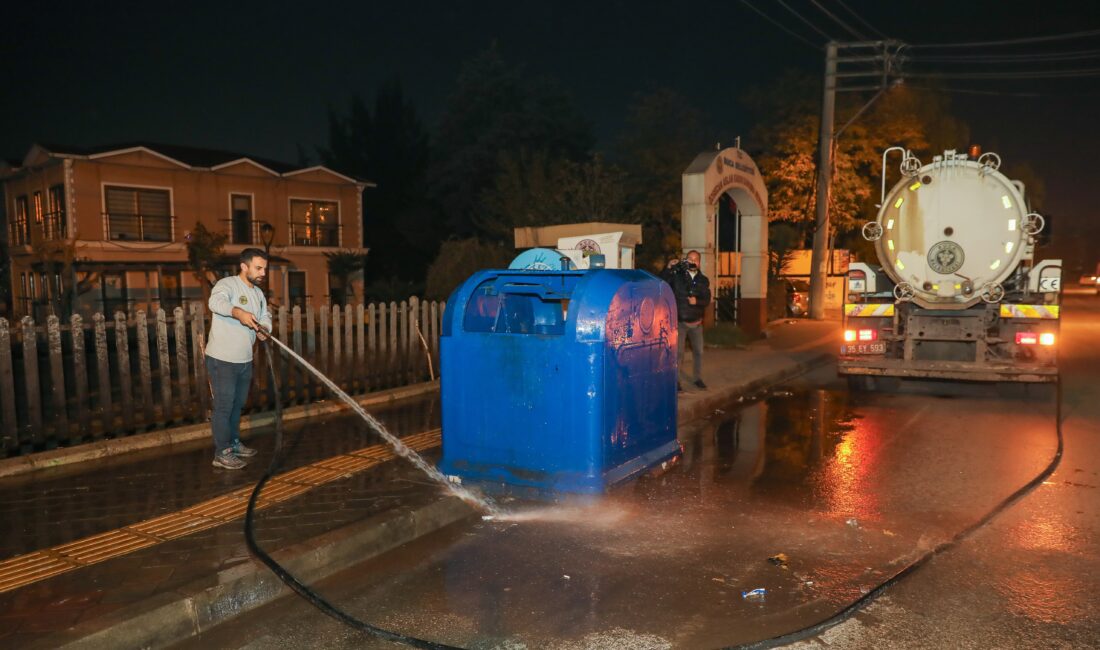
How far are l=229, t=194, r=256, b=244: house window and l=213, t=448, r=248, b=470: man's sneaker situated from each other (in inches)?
1062

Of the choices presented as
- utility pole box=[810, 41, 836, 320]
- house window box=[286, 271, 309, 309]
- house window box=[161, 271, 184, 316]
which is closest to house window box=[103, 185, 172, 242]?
house window box=[161, 271, 184, 316]

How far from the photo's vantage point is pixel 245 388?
6598 mm

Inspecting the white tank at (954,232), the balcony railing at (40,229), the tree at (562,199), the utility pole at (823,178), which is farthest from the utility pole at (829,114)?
the balcony railing at (40,229)

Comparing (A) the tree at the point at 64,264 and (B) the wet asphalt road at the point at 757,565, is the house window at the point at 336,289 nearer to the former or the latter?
(A) the tree at the point at 64,264

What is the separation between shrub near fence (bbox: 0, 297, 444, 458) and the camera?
271 inches

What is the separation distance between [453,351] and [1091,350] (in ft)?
53.4

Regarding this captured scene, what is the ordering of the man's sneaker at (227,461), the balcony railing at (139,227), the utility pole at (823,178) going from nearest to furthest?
the man's sneaker at (227,461) < the utility pole at (823,178) < the balcony railing at (139,227)

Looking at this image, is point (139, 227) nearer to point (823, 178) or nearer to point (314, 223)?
point (314, 223)

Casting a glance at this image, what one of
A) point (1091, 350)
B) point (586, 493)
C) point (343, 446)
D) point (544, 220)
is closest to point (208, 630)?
point (586, 493)

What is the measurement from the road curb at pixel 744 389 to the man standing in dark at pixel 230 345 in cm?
485

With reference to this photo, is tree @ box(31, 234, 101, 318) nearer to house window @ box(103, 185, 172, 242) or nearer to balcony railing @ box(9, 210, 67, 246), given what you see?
balcony railing @ box(9, 210, 67, 246)

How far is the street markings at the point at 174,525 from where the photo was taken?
443cm

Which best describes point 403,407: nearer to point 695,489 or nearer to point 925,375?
point 695,489

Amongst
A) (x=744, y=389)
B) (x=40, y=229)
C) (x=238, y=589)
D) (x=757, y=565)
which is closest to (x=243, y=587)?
(x=238, y=589)
